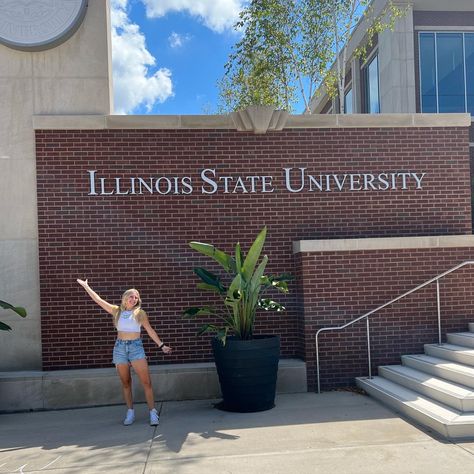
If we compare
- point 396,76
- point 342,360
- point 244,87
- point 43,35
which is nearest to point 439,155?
point 342,360

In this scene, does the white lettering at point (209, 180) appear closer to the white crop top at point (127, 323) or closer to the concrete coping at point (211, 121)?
the concrete coping at point (211, 121)

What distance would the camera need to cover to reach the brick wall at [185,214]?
27.9ft

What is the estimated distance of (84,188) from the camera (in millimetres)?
8594

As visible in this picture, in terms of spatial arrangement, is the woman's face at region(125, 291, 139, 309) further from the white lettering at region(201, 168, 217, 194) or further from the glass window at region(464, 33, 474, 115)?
the glass window at region(464, 33, 474, 115)

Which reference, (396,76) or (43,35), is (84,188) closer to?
(43,35)

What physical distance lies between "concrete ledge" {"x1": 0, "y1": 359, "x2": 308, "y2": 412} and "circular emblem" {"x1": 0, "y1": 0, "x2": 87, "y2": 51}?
15.8 ft

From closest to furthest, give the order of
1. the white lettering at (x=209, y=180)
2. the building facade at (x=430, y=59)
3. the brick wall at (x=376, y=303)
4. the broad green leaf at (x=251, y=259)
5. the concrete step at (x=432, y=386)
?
the concrete step at (x=432, y=386) → the broad green leaf at (x=251, y=259) → the brick wall at (x=376, y=303) → the white lettering at (x=209, y=180) → the building facade at (x=430, y=59)

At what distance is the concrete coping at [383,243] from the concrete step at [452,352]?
4.77ft

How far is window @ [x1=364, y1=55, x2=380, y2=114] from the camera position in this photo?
21.2 meters

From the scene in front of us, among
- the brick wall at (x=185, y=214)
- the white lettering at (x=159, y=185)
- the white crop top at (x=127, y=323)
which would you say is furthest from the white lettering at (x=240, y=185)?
the white crop top at (x=127, y=323)

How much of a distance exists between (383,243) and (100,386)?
448 centimetres

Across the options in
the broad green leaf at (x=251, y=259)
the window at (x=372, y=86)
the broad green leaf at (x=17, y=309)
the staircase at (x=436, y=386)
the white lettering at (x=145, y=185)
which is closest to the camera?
the staircase at (x=436, y=386)

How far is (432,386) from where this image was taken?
6.86 m

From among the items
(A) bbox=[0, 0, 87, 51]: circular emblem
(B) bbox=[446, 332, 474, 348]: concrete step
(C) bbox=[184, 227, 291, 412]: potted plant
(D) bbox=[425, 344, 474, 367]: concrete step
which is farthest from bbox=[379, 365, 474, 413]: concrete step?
(A) bbox=[0, 0, 87, 51]: circular emblem
